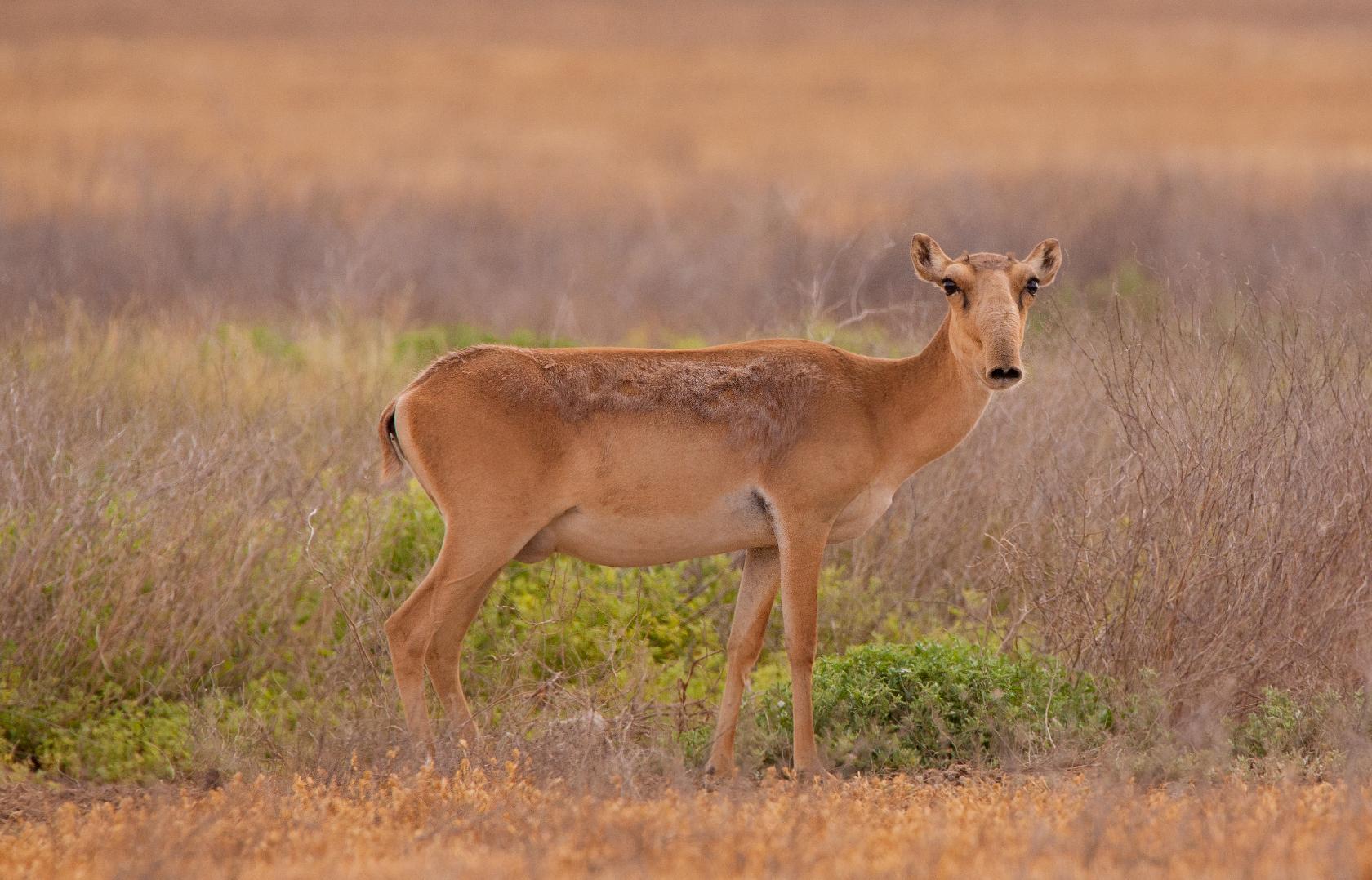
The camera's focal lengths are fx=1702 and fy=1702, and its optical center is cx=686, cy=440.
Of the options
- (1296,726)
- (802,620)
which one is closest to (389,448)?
(802,620)

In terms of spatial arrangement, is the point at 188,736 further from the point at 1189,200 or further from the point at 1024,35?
the point at 1024,35

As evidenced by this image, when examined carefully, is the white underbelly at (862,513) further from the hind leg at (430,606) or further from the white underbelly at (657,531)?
the hind leg at (430,606)

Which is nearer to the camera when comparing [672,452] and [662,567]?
[672,452]

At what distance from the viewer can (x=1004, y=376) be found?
7.09 meters

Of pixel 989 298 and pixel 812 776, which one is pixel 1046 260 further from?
pixel 812 776

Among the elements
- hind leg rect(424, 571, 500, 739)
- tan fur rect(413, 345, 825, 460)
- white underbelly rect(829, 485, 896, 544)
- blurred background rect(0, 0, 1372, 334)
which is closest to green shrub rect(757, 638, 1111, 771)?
white underbelly rect(829, 485, 896, 544)

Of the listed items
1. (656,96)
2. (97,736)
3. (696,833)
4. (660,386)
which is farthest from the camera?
(656,96)

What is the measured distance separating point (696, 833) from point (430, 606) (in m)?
2.16

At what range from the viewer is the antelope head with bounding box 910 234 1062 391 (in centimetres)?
713

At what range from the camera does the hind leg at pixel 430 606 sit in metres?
7.49

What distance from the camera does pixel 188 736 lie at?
805 cm

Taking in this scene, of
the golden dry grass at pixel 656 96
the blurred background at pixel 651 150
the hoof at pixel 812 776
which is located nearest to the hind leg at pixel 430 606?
the hoof at pixel 812 776

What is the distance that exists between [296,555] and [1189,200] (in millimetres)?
19100

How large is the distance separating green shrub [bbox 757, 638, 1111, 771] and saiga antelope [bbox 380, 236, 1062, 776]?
1.37 ft
